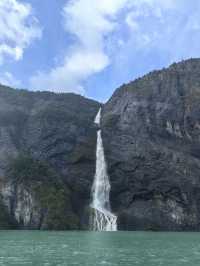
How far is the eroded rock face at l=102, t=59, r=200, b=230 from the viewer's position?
97.8 metres

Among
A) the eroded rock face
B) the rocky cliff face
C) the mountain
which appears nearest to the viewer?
the rocky cliff face

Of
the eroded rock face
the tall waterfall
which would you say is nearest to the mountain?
the eroded rock face

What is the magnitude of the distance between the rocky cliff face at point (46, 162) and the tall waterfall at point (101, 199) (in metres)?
1.35

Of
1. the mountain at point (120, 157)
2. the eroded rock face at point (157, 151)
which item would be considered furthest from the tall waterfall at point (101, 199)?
the eroded rock face at point (157, 151)

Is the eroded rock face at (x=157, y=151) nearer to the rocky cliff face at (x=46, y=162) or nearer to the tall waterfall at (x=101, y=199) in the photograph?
the tall waterfall at (x=101, y=199)

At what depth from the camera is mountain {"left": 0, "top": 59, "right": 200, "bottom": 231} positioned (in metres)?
96.1

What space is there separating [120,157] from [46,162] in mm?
17279

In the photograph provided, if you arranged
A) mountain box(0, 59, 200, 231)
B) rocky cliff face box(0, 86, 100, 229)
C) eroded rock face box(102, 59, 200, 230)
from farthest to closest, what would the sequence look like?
1. eroded rock face box(102, 59, 200, 230)
2. mountain box(0, 59, 200, 231)
3. rocky cliff face box(0, 86, 100, 229)

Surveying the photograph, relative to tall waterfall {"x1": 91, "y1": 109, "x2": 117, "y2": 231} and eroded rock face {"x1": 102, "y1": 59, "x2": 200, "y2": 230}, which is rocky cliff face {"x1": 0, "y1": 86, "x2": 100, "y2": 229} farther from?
eroded rock face {"x1": 102, "y1": 59, "x2": 200, "y2": 230}

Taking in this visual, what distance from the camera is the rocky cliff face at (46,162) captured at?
94562 mm

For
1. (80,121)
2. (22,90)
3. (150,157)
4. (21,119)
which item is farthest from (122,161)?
(22,90)

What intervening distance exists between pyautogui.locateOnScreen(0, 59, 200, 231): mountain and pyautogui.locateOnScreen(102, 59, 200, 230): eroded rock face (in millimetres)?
203

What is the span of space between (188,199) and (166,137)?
18.7 m

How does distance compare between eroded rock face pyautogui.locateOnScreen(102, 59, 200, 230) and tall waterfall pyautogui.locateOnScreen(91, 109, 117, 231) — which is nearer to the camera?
tall waterfall pyautogui.locateOnScreen(91, 109, 117, 231)
